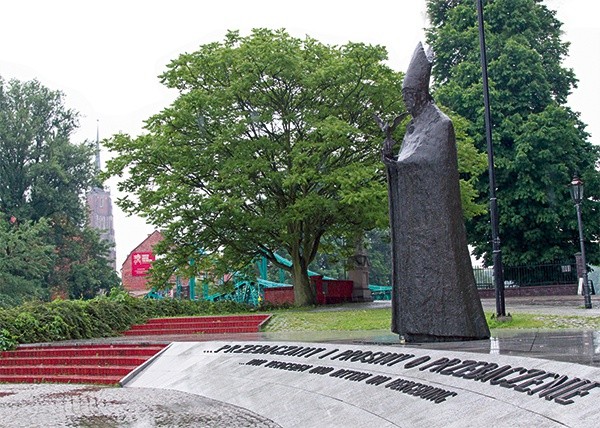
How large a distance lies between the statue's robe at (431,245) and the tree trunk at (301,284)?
59.3 feet

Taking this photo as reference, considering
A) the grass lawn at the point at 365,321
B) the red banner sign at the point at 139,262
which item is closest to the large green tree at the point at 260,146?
the grass lawn at the point at 365,321

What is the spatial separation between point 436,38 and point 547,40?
5.44 m

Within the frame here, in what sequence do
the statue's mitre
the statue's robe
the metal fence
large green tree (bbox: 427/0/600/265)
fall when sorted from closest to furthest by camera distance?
1. the statue's robe
2. the statue's mitre
3. the metal fence
4. large green tree (bbox: 427/0/600/265)

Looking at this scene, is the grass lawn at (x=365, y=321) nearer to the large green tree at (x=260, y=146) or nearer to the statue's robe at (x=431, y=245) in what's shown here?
the large green tree at (x=260, y=146)

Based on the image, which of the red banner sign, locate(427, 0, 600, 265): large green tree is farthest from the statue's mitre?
the red banner sign

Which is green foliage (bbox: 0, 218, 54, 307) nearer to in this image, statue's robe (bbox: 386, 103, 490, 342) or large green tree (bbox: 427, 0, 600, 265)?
large green tree (bbox: 427, 0, 600, 265)

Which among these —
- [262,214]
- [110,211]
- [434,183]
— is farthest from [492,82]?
[110,211]

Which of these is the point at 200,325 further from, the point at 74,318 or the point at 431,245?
the point at 431,245

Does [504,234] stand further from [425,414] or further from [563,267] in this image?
[425,414]

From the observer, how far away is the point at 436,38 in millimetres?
40906

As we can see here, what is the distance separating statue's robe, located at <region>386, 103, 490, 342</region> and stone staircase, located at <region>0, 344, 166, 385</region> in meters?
6.50

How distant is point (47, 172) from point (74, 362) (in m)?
37.6

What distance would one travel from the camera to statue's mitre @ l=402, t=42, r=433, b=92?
11094 millimetres

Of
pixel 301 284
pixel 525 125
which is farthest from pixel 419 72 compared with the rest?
pixel 525 125
